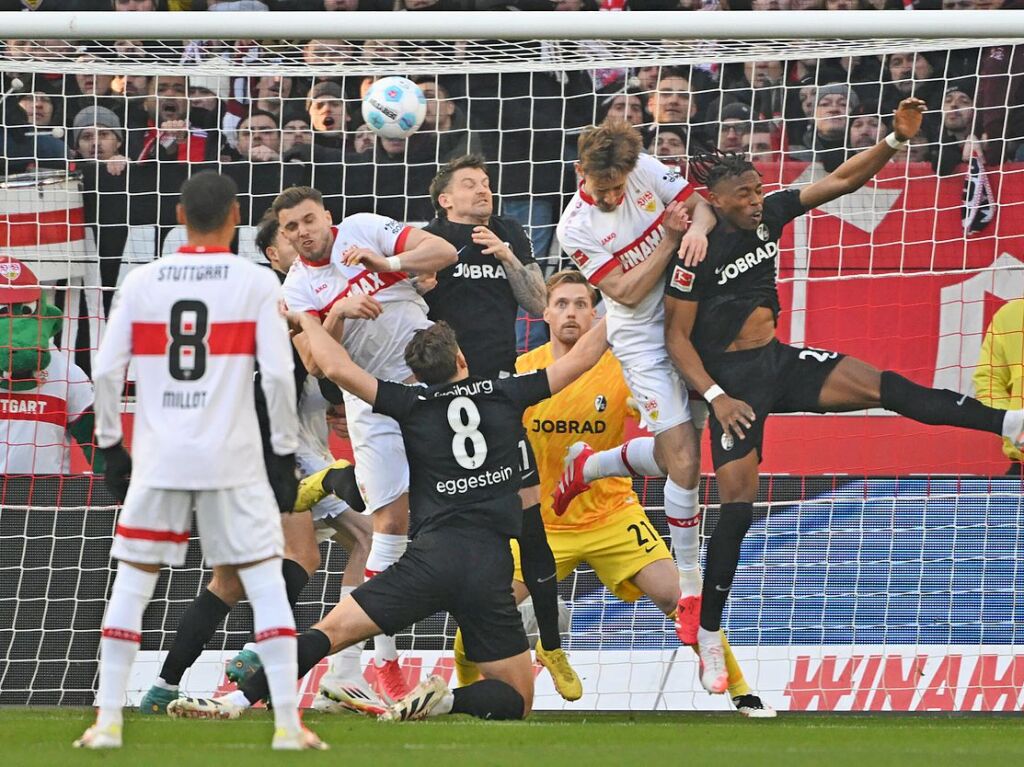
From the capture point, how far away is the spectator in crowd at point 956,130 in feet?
33.6

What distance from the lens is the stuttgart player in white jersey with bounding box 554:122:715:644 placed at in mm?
7828

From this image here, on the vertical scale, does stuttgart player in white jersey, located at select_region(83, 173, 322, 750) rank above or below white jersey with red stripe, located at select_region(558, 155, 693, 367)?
below

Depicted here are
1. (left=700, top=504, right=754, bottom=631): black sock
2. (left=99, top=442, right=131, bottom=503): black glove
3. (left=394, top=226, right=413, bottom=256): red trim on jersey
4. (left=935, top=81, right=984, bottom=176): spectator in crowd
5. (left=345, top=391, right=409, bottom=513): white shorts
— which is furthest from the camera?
(left=935, top=81, right=984, bottom=176): spectator in crowd

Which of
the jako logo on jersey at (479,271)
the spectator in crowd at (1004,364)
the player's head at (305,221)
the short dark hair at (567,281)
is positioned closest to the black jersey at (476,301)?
the jako logo on jersey at (479,271)

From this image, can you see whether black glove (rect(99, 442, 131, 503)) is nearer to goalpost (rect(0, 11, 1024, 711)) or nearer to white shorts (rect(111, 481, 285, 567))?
white shorts (rect(111, 481, 285, 567))

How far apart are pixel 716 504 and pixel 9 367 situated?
4448 mm

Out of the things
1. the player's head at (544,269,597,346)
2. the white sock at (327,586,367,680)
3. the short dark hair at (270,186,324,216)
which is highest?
the short dark hair at (270,186,324,216)

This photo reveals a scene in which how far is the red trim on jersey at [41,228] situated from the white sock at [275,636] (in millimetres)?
5745

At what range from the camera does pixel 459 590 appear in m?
6.93

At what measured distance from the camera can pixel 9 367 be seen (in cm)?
974

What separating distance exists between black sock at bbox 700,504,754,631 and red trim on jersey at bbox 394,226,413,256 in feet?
6.65

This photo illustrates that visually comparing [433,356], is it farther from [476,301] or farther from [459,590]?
[476,301]

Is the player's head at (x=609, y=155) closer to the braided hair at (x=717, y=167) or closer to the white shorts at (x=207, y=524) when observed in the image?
the braided hair at (x=717, y=167)

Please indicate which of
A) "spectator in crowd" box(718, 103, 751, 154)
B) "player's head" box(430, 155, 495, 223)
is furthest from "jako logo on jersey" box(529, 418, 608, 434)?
"spectator in crowd" box(718, 103, 751, 154)
